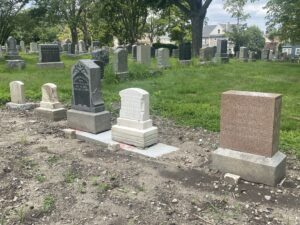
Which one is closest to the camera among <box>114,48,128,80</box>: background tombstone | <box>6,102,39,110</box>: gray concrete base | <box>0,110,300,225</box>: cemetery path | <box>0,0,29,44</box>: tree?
<box>0,110,300,225</box>: cemetery path

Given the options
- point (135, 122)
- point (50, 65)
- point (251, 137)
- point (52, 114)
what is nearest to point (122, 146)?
point (135, 122)

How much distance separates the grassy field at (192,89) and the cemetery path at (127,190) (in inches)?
68.2

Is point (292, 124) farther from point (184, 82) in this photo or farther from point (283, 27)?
point (283, 27)

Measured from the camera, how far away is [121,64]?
1404 cm

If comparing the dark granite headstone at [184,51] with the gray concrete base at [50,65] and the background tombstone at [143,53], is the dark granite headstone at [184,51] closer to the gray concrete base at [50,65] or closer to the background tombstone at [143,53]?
the background tombstone at [143,53]

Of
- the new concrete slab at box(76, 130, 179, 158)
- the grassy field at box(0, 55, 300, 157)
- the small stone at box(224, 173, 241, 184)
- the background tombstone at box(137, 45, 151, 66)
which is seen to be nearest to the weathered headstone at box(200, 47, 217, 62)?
the background tombstone at box(137, 45, 151, 66)

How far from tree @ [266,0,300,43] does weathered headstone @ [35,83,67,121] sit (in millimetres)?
16487

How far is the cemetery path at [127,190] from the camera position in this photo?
12.3 feet

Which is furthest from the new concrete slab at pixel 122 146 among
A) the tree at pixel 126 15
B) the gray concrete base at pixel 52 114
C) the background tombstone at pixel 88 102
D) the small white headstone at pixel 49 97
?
the tree at pixel 126 15

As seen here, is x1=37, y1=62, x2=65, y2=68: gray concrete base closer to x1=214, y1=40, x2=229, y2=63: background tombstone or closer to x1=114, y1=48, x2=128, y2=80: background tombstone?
x1=114, y1=48, x2=128, y2=80: background tombstone

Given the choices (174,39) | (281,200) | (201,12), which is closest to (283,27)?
(201,12)

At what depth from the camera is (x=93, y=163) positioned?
209 inches

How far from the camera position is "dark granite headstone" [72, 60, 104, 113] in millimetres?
6895

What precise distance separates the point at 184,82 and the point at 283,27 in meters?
14.3
